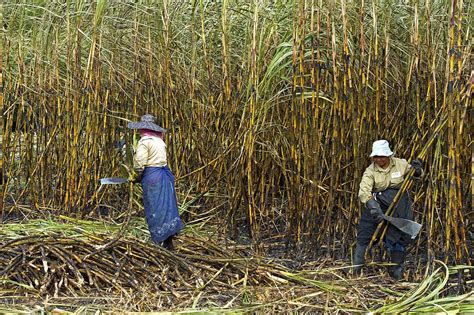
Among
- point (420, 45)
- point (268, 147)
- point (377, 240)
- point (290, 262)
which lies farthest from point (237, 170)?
point (420, 45)

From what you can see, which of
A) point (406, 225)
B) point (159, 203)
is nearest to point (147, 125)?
point (159, 203)

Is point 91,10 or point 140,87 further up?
point 91,10

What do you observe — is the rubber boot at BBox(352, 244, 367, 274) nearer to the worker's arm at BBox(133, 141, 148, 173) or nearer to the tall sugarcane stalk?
the tall sugarcane stalk

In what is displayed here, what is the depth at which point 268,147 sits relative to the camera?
536 centimetres

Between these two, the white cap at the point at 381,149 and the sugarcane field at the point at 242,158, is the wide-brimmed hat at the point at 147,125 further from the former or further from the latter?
the white cap at the point at 381,149

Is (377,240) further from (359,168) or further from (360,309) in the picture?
(360,309)

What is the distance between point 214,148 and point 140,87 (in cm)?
72

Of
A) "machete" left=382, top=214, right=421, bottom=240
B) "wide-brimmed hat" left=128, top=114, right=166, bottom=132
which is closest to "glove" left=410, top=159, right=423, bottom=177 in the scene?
"machete" left=382, top=214, right=421, bottom=240

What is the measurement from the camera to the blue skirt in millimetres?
5117

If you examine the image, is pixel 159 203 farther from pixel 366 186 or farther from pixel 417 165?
pixel 417 165

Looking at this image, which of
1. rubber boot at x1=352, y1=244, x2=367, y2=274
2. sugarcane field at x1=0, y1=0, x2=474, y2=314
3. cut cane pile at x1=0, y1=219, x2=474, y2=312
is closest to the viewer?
cut cane pile at x1=0, y1=219, x2=474, y2=312

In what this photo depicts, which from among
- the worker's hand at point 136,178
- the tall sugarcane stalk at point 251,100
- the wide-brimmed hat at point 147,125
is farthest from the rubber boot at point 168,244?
the wide-brimmed hat at point 147,125

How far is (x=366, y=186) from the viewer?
4805 mm

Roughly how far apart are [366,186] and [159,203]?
1254 millimetres
